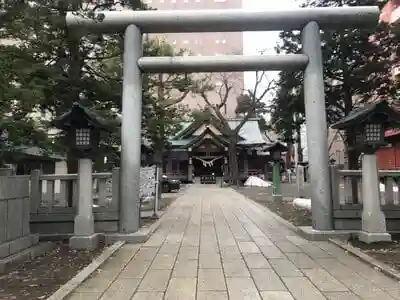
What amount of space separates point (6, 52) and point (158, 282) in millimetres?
5010

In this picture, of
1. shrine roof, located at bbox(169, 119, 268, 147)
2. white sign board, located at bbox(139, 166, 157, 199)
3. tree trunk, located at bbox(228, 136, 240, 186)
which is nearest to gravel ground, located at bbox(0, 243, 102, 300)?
white sign board, located at bbox(139, 166, 157, 199)

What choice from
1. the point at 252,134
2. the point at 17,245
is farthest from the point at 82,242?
the point at 252,134

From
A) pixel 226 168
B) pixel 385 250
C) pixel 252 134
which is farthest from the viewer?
pixel 252 134

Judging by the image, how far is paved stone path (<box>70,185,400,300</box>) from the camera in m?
5.07

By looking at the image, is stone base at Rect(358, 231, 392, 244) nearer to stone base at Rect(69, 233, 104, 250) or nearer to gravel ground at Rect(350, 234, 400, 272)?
gravel ground at Rect(350, 234, 400, 272)

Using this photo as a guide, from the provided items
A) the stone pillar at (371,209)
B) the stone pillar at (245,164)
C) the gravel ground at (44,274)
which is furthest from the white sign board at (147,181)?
the stone pillar at (245,164)

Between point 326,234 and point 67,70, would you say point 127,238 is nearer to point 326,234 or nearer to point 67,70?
point 326,234

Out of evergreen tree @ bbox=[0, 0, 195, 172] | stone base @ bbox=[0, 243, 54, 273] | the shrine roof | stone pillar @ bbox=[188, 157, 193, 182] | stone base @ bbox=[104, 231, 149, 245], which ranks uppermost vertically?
the shrine roof

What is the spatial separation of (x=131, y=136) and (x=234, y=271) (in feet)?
14.0

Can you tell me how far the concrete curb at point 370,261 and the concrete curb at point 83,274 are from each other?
4.32 m

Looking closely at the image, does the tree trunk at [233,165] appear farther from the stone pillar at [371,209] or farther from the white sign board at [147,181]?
the stone pillar at [371,209]

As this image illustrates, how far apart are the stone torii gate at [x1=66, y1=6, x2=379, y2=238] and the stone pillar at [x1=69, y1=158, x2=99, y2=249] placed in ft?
3.08

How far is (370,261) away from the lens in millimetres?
6445

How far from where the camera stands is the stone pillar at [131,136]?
8961 millimetres
